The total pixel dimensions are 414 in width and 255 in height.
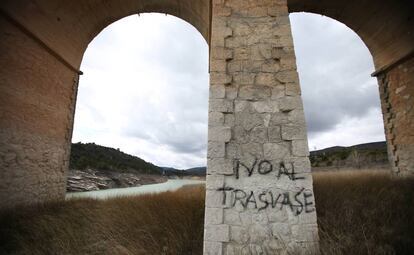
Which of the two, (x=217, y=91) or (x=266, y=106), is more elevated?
(x=217, y=91)

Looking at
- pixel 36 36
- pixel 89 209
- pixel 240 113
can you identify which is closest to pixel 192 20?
pixel 36 36

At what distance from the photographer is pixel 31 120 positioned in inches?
243

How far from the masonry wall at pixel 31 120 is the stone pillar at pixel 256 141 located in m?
5.11

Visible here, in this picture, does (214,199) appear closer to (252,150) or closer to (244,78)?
(252,150)

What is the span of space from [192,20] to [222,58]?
162 inches

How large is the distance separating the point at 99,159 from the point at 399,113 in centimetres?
2591

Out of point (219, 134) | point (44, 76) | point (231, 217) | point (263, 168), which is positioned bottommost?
point (231, 217)

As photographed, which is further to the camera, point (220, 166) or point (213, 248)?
point (220, 166)

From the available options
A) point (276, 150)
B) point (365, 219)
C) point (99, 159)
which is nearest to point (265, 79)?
point (276, 150)

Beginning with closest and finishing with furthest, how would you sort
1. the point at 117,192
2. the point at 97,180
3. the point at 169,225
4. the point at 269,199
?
the point at 269,199
the point at 169,225
the point at 117,192
the point at 97,180

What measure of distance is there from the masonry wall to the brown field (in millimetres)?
754

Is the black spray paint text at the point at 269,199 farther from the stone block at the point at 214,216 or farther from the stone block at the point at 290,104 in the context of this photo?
the stone block at the point at 290,104

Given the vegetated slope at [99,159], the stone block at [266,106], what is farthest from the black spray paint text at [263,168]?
the vegetated slope at [99,159]

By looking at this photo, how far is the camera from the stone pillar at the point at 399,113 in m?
7.16
